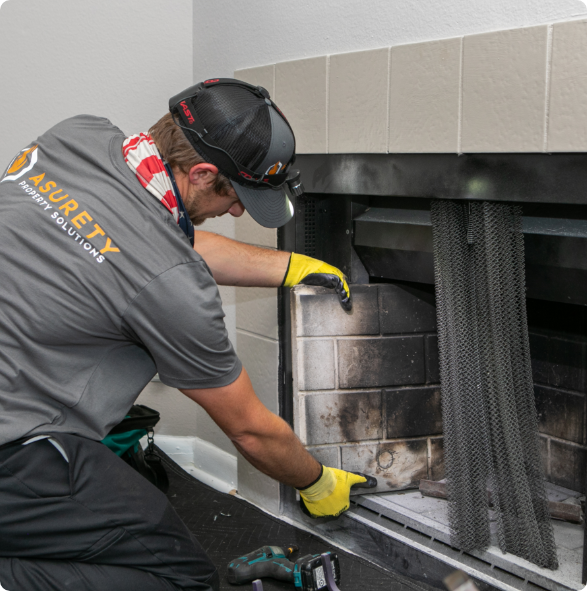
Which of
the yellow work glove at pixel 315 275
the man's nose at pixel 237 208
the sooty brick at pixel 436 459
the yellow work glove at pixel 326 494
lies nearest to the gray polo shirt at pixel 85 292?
the man's nose at pixel 237 208

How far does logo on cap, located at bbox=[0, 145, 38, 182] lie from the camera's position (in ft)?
4.84

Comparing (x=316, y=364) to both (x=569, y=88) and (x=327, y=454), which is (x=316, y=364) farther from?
(x=569, y=88)

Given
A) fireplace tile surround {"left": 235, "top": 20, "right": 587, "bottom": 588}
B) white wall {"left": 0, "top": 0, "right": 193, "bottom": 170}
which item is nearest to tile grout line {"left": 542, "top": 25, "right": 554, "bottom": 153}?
fireplace tile surround {"left": 235, "top": 20, "right": 587, "bottom": 588}

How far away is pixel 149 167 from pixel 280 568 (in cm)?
129

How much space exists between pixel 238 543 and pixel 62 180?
4.86 feet

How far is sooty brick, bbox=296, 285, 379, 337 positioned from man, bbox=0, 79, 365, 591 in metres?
0.60

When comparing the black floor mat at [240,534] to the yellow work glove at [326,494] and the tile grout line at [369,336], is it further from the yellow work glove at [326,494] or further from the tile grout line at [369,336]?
the tile grout line at [369,336]

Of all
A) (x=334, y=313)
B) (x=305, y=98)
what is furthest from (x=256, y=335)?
(x=305, y=98)

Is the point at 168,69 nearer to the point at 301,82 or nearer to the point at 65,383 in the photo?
the point at 301,82

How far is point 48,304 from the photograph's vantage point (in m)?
1.35

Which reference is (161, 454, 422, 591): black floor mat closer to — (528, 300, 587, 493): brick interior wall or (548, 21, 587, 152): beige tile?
(528, 300, 587, 493): brick interior wall

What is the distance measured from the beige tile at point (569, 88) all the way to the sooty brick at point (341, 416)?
104 centimetres

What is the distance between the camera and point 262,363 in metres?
2.55

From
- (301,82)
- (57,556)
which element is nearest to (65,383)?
(57,556)
